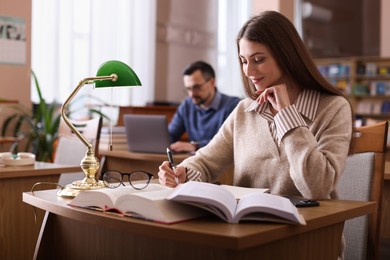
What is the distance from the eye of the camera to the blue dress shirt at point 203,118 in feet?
13.5

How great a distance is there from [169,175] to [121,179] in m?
0.18

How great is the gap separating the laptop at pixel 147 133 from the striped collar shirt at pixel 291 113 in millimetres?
1298

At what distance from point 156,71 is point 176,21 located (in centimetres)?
74

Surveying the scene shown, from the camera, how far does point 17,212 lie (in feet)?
8.05

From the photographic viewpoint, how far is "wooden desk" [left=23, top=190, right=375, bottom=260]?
1.14m

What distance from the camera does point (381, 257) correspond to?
6.64ft

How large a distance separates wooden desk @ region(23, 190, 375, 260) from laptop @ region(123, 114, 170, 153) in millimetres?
1568

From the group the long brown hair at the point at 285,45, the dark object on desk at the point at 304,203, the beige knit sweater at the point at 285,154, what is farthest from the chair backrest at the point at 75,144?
the dark object on desk at the point at 304,203

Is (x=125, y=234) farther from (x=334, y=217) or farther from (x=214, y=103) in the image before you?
(x=214, y=103)

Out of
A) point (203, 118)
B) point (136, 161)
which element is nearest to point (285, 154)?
point (136, 161)

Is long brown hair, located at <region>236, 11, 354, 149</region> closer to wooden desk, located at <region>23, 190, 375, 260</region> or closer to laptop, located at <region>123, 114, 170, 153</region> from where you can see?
wooden desk, located at <region>23, 190, 375, 260</region>

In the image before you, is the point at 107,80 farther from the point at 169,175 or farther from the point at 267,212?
the point at 267,212

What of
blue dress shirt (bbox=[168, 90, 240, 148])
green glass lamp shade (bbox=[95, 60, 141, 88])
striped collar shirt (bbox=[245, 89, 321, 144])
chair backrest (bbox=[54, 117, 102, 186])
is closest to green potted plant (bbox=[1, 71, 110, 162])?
blue dress shirt (bbox=[168, 90, 240, 148])

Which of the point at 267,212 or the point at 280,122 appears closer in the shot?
the point at 267,212
